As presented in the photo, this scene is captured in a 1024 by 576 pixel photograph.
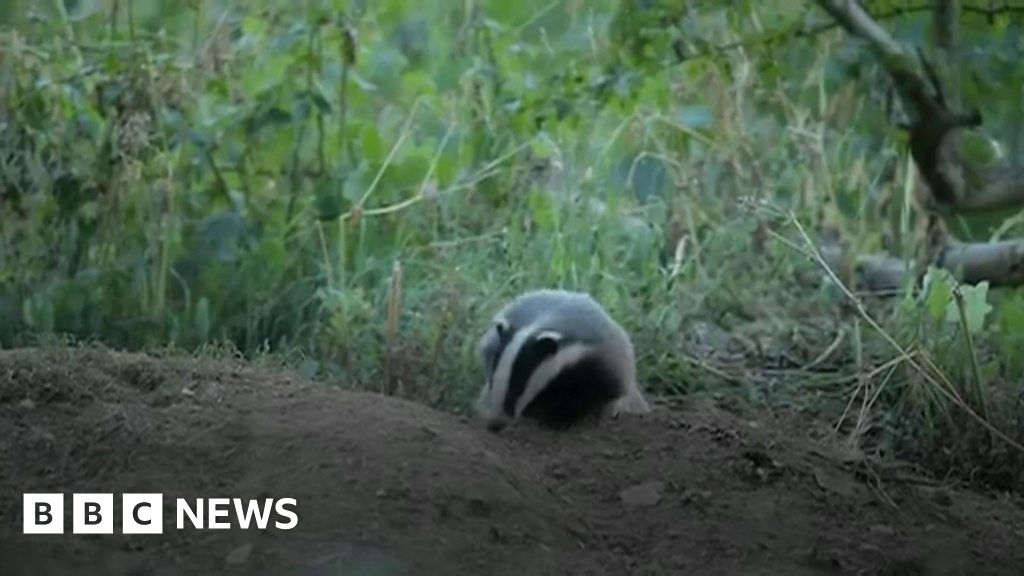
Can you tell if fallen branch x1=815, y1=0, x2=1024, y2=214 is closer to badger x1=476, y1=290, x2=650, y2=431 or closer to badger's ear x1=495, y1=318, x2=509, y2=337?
badger x1=476, y1=290, x2=650, y2=431

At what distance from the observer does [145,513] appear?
3830 mm

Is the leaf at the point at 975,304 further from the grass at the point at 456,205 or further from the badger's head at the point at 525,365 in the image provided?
the badger's head at the point at 525,365

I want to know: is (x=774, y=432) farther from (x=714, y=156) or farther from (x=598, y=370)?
(x=714, y=156)

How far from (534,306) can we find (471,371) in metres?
0.42

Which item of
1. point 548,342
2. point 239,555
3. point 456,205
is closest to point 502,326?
point 548,342

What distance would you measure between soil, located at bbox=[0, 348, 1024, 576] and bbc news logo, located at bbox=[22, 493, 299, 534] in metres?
0.03

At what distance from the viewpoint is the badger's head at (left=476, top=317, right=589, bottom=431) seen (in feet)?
16.7

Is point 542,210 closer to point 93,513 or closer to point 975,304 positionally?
point 975,304

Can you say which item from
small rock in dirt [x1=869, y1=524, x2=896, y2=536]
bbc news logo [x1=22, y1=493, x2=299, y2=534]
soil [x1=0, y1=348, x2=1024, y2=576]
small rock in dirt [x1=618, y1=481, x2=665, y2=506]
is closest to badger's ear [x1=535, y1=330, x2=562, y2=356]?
soil [x1=0, y1=348, x2=1024, y2=576]


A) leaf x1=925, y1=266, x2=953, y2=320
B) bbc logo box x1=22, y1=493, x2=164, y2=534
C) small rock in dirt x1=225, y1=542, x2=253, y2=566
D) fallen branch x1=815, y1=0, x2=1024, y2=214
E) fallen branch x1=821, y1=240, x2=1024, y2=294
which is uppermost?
fallen branch x1=815, y1=0, x2=1024, y2=214

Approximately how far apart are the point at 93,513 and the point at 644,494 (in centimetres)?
121

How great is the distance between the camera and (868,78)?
19.0 feet

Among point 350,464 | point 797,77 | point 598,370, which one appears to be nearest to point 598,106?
point 797,77

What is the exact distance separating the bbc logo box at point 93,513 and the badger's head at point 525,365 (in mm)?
1337
